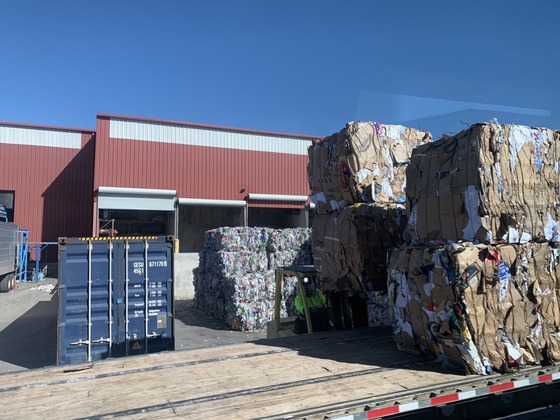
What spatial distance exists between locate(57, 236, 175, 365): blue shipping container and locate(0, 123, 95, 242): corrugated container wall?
2206cm

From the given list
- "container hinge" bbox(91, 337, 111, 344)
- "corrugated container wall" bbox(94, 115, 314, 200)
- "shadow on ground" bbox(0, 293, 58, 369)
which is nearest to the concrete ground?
"shadow on ground" bbox(0, 293, 58, 369)

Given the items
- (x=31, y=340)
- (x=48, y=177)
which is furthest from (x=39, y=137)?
(x=31, y=340)

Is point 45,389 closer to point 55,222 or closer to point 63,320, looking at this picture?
point 63,320

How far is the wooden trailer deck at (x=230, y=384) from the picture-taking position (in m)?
3.02

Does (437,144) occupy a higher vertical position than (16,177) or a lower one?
lower

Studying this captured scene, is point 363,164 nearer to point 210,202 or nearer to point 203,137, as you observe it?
point 210,202

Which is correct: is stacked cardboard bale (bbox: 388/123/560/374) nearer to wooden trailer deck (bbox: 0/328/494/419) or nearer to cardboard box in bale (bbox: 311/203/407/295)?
wooden trailer deck (bbox: 0/328/494/419)

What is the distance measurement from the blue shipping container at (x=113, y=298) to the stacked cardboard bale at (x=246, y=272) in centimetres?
445

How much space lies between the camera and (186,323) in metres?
14.1

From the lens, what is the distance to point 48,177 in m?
27.5

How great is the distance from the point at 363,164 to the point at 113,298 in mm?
5657

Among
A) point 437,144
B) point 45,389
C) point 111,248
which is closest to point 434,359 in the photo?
point 437,144

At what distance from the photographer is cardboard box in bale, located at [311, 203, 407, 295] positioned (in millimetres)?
5051

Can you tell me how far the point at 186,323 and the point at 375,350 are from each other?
1068 cm
